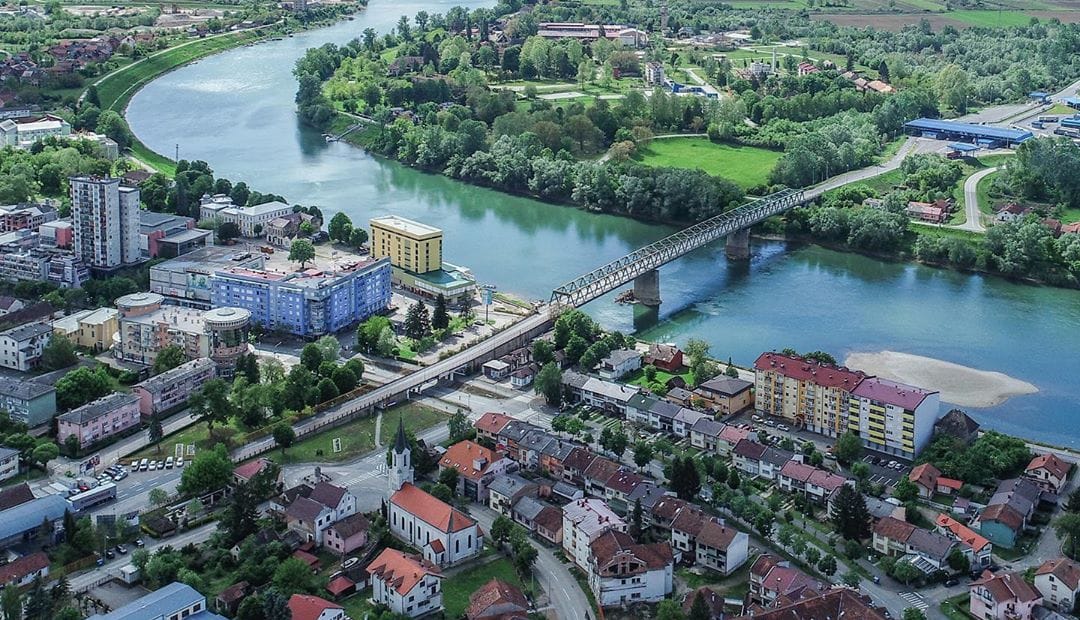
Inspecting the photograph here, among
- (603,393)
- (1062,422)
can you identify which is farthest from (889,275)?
(603,393)

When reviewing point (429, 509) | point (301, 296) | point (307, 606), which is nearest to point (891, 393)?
point (429, 509)

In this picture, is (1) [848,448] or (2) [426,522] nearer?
(2) [426,522]

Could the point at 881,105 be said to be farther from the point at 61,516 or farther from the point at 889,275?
the point at 61,516

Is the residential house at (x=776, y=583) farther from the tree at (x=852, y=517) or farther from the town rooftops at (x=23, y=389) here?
the town rooftops at (x=23, y=389)

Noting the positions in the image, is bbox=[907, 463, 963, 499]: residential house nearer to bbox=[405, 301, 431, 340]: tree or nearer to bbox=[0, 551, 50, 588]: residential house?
bbox=[405, 301, 431, 340]: tree

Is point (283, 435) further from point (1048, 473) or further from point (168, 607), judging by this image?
point (1048, 473)

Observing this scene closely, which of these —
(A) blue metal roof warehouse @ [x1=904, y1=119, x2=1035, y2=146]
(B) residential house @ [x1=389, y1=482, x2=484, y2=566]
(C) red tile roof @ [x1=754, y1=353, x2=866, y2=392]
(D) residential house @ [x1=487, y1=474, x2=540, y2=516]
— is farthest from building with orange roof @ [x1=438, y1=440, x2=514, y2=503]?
(A) blue metal roof warehouse @ [x1=904, y1=119, x2=1035, y2=146]
